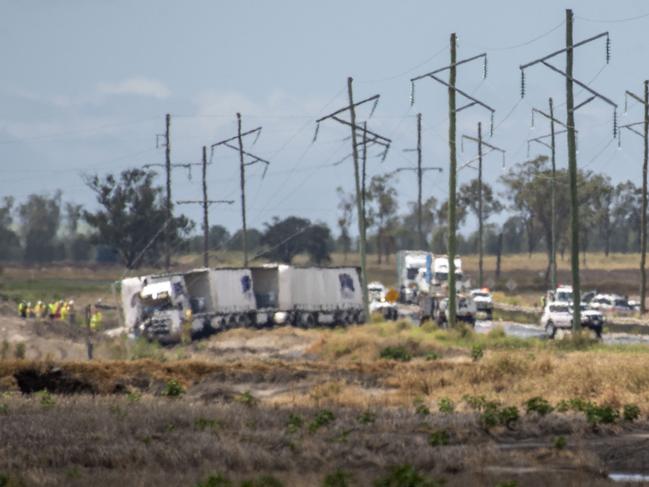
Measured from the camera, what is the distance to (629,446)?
80.2 feet

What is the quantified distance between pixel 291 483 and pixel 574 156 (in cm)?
3611

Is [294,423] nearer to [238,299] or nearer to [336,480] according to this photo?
[336,480]

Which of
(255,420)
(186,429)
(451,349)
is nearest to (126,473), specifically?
(186,429)

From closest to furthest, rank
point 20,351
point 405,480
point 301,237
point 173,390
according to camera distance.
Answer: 1. point 405,480
2. point 173,390
3. point 20,351
4. point 301,237

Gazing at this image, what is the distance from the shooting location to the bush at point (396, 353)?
48.5 meters

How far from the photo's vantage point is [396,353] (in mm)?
49312

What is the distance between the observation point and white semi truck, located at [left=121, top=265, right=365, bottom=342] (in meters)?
66.9

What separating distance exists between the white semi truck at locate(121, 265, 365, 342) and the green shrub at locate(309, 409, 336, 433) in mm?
37225

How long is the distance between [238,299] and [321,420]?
4677 cm

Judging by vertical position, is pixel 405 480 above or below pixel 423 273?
below

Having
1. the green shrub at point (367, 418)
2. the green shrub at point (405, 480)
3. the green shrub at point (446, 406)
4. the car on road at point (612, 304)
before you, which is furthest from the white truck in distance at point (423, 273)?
the green shrub at point (405, 480)

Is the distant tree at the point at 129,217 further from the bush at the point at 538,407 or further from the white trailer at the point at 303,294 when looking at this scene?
the bush at the point at 538,407

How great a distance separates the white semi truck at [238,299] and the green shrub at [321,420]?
37225 mm

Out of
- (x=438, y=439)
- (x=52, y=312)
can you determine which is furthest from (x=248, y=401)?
(x=52, y=312)
